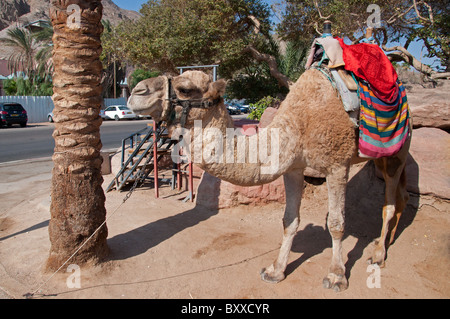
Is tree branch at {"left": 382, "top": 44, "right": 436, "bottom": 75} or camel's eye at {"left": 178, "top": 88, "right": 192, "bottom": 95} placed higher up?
tree branch at {"left": 382, "top": 44, "right": 436, "bottom": 75}

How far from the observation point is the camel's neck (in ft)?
9.74

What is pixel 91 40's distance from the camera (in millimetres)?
3912

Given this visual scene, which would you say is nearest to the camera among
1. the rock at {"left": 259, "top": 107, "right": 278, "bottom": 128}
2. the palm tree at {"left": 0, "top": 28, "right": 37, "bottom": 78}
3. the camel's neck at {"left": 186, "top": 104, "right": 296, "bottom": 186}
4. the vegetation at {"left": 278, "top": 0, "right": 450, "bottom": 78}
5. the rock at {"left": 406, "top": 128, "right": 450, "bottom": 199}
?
the camel's neck at {"left": 186, "top": 104, "right": 296, "bottom": 186}

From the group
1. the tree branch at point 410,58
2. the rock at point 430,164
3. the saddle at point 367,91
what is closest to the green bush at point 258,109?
the tree branch at point 410,58

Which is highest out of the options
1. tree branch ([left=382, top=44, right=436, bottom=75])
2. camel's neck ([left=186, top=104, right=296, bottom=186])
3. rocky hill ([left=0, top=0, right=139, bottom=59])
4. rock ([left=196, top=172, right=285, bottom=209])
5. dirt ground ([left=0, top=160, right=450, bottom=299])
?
rocky hill ([left=0, top=0, right=139, bottom=59])

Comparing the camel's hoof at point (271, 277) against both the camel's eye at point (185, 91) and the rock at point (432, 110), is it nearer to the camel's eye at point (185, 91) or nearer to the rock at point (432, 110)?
the camel's eye at point (185, 91)

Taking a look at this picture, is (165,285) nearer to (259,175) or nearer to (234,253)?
(234,253)

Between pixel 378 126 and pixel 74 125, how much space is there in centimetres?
339

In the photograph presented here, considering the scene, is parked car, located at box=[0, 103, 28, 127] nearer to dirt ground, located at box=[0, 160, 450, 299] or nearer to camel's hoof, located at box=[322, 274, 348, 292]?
dirt ground, located at box=[0, 160, 450, 299]

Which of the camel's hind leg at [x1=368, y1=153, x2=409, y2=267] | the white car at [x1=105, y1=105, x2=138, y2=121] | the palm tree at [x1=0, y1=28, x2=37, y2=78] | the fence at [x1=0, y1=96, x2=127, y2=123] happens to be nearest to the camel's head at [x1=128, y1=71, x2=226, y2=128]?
the camel's hind leg at [x1=368, y1=153, x2=409, y2=267]

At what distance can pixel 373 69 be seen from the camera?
3.90 metres

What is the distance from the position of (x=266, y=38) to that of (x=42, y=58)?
2705cm

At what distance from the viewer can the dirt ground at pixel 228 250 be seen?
3711 mm

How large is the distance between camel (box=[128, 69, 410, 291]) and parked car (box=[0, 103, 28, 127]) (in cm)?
2319
